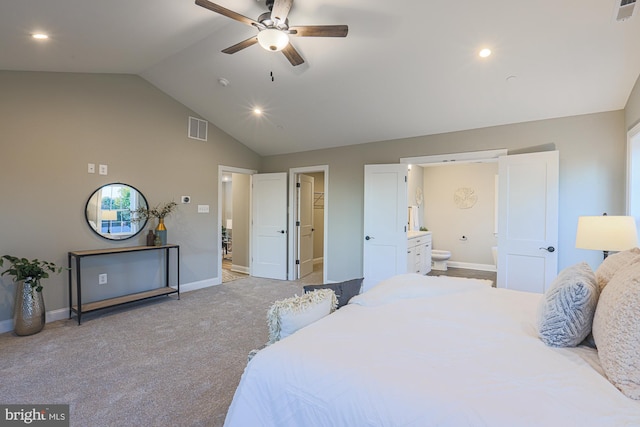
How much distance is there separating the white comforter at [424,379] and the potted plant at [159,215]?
3.58 meters

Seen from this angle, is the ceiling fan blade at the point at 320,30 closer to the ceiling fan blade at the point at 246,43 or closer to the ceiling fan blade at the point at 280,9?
the ceiling fan blade at the point at 280,9

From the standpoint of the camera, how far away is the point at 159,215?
4.42 meters

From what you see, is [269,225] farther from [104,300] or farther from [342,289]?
[342,289]

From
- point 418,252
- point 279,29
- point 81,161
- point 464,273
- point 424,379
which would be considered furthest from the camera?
point 464,273

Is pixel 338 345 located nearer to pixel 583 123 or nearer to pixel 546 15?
pixel 546 15

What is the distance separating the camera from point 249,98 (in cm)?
429

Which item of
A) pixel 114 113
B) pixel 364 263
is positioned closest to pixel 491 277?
pixel 364 263

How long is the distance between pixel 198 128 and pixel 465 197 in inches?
225

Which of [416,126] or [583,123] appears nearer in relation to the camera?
[583,123]

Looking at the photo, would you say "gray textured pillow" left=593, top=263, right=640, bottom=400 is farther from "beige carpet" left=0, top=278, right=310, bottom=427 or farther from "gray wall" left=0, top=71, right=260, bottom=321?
"gray wall" left=0, top=71, right=260, bottom=321

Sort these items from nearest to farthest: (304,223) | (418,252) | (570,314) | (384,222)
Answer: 1. (570,314)
2. (384,222)
3. (418,252)
4. (304,223)

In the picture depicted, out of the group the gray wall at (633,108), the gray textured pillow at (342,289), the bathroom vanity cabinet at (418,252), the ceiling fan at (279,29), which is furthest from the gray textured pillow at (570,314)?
the bathroom vanity cabinet at (418,252)

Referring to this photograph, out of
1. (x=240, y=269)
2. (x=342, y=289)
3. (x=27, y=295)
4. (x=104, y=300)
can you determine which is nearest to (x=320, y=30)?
(x=342, y=289)

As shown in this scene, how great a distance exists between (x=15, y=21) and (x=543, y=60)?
4.65 meters
